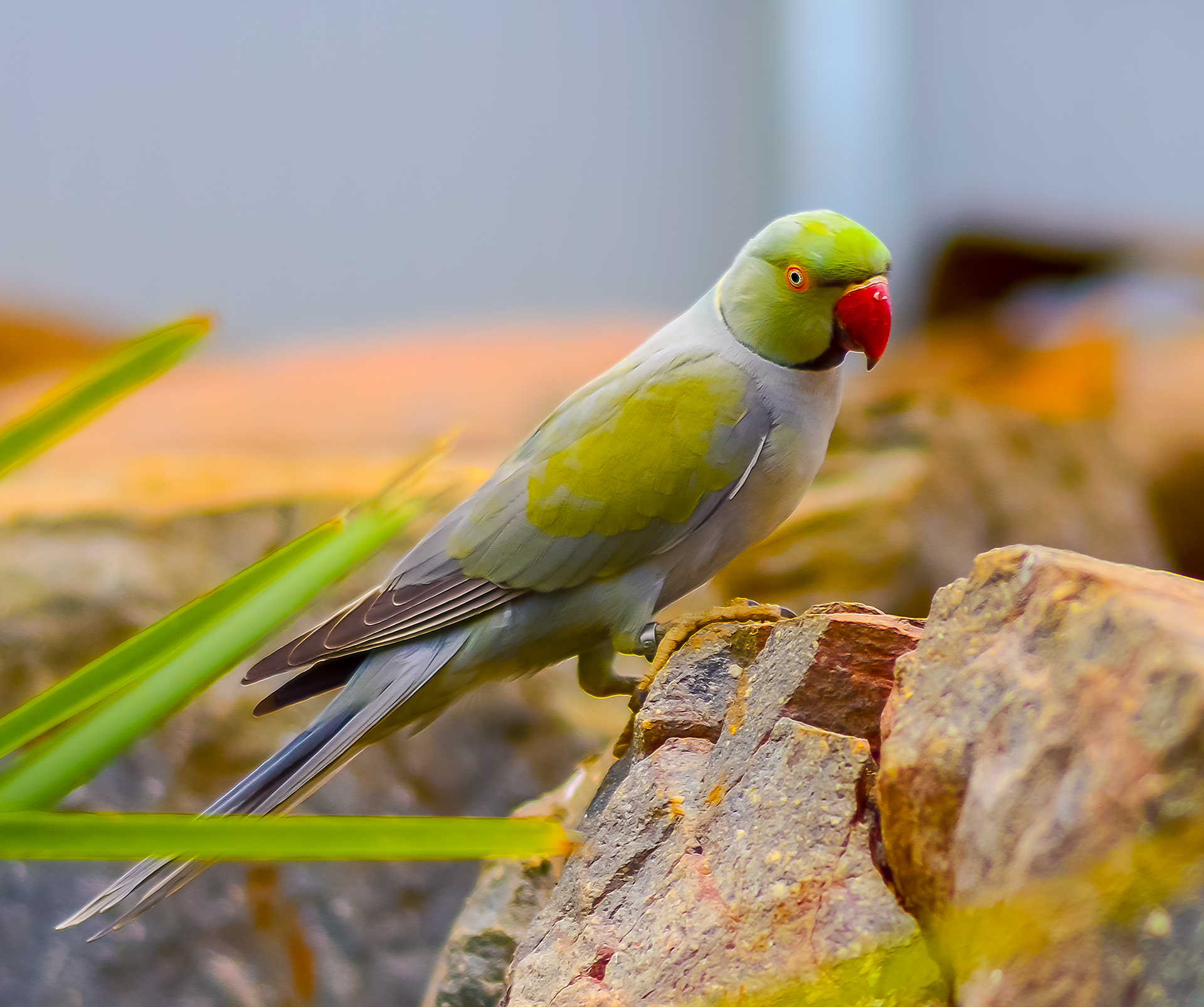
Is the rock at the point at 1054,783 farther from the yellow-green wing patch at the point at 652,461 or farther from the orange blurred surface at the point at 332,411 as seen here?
the orange blurred surface at the point at 332,411

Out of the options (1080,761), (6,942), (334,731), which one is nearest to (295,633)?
(6,942)

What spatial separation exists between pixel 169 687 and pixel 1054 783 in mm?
1182

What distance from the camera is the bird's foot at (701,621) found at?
72.7 inches

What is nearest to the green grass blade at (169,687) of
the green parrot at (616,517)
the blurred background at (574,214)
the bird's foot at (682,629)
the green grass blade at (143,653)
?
the green grass blade at (143,653)

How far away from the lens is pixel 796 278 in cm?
183

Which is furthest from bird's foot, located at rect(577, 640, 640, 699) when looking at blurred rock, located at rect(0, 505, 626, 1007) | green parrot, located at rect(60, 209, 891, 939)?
blurred rock, located at rect(0, 505, 626, 1007)

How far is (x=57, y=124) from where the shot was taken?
5793mm

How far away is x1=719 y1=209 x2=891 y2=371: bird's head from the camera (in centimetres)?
177

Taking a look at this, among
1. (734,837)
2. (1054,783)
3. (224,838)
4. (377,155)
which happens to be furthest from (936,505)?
(377,155)

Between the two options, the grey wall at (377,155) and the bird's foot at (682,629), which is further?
the grey wall at (377,155)

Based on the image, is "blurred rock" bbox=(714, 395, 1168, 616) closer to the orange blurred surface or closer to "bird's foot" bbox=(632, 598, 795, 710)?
the orange blurred surface

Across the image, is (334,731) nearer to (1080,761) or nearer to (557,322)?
(1080,761)

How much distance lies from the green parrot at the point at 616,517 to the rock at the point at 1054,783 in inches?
24.8

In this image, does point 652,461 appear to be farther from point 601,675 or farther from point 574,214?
point 574,214
